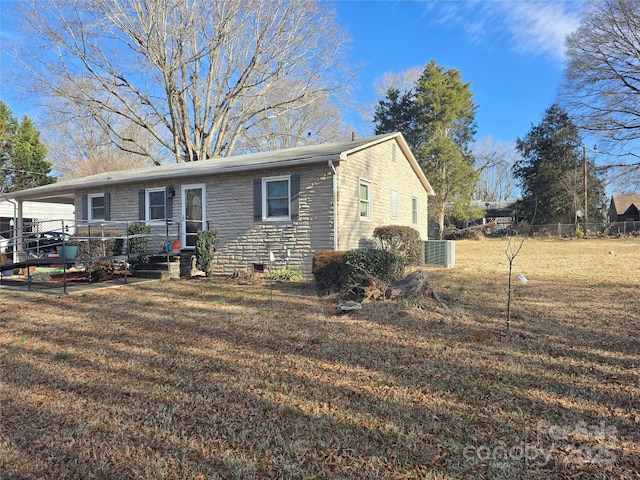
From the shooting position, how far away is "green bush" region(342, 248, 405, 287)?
6.82 meters

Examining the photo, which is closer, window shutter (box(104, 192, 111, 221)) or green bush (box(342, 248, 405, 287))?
green bush (box(342, 248, 405, 287))

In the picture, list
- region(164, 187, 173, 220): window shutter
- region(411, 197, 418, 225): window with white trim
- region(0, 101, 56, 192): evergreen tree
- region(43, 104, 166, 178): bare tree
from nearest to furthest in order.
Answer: region(164, 187, 173, 220): window shutter < region(411, 197, 418, 225): window with white trim < region(0, 101, 56, 192): evergreen tree < region(43, 104, 166, 178): bare tree

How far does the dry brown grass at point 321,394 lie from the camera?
222 centimetres

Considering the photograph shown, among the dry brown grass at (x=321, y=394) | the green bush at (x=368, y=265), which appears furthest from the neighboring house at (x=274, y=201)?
the dry brown grass at (x=321, y=394)

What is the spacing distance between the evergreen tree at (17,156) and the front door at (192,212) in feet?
77.5

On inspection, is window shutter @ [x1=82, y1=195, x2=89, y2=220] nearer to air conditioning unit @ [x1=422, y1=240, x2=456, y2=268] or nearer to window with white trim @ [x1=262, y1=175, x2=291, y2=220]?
window with white trim @ [x1=262, y1=175, x2=291, y2=220]

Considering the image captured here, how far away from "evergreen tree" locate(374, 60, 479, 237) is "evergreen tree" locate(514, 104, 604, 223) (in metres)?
7.26

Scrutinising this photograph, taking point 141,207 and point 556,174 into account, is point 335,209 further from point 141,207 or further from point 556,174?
point 556,174

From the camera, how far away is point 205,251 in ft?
31.1

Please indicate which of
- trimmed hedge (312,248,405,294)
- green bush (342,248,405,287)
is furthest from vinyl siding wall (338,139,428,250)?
green bush (342,248,405,287)

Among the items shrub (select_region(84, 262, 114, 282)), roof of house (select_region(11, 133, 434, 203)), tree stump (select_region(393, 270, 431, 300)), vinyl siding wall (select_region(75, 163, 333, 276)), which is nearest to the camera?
tree stump (select_region(393, 270, 431, 300))

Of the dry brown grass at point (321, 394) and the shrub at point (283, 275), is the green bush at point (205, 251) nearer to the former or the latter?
the shrub at point (283, 275)

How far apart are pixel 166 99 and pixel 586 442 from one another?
23.2 m

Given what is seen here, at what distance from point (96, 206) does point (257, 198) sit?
677cm
